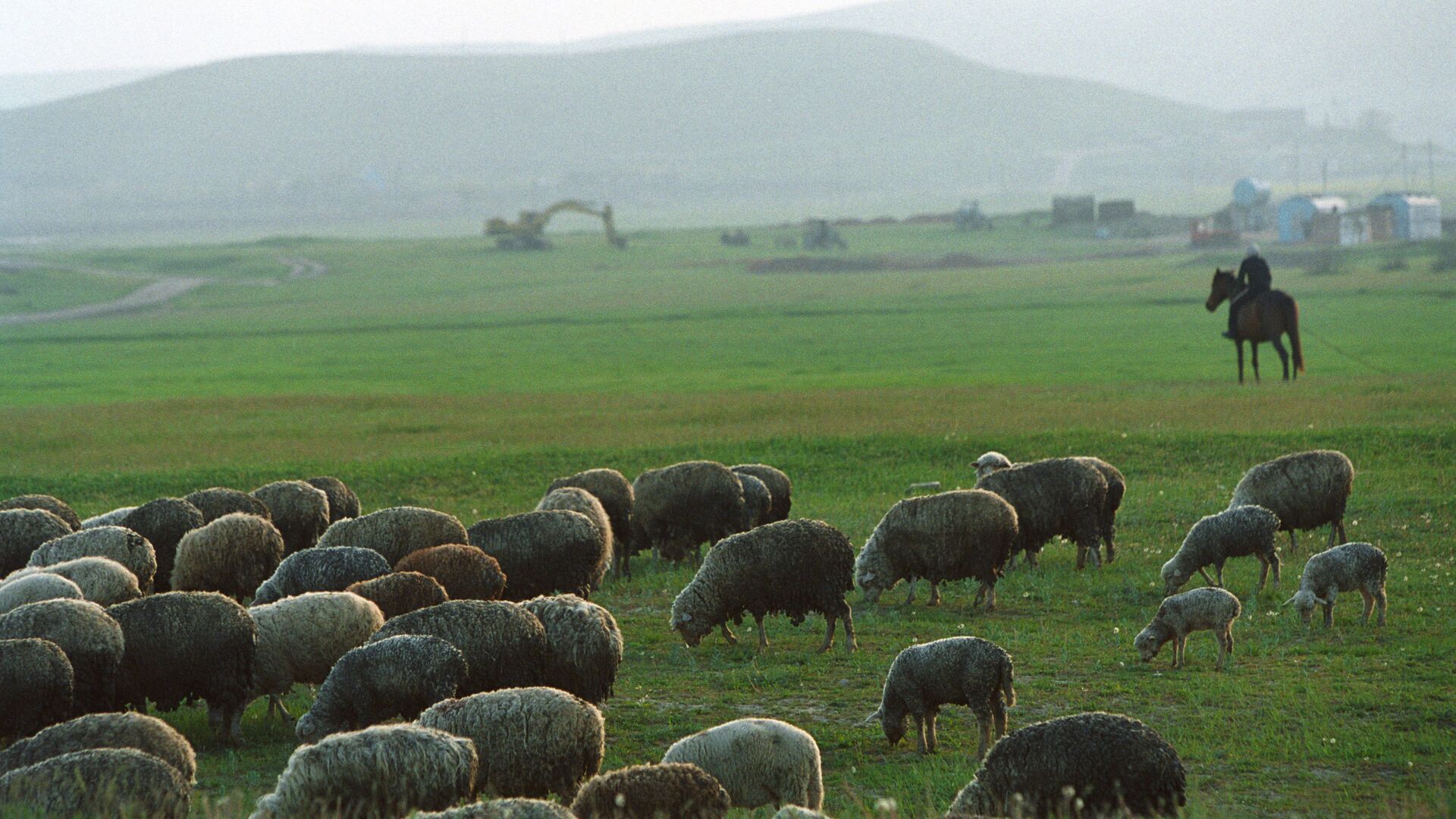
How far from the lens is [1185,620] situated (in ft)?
42.2

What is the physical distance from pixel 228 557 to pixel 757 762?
8.46 m

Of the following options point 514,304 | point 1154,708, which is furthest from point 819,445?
point 514,304

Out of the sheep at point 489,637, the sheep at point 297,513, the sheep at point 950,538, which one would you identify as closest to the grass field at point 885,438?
the sheep at point 950,538

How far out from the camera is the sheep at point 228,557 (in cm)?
1574

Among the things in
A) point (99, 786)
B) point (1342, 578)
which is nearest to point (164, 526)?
point (99, 786)

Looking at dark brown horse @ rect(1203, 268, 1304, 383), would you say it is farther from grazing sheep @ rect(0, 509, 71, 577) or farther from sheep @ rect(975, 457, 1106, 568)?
grazing sheep @ rect(0, 509, 71, 577)

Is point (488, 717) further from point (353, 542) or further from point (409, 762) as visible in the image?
point (353, 542)

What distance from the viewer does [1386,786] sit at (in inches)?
387

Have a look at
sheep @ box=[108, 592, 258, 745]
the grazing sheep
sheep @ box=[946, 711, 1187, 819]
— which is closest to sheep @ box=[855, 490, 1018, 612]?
sheep @ box=[946, 711, 1187, 819]

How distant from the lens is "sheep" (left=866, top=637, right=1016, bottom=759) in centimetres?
1091

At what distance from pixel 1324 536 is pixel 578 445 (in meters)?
13.8

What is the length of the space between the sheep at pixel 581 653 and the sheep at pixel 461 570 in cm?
232

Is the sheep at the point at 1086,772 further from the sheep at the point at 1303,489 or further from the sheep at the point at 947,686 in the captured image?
the sheep at the point at 1303,489

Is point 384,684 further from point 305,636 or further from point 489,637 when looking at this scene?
point 305,636
